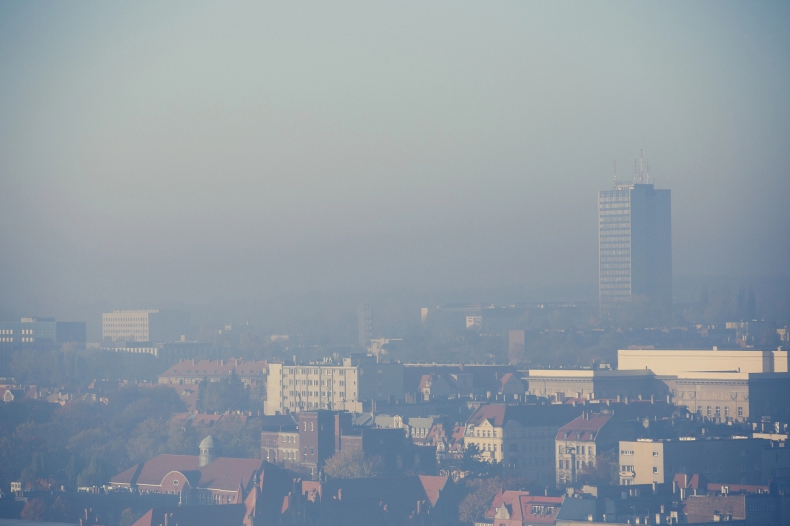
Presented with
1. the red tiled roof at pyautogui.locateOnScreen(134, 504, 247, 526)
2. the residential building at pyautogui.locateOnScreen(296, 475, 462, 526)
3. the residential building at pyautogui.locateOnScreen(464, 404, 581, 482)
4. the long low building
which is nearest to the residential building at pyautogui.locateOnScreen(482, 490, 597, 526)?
the residential building at pyautogui.locateOnScreen(296, 475, 462, 526)

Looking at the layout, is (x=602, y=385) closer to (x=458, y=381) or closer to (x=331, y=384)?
(x=458, y=381)

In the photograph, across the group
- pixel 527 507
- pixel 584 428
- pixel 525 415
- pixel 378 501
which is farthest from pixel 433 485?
pixel 525 415

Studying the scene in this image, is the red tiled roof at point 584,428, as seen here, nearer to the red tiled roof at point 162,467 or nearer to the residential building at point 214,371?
the red tiled roof at point 162,467

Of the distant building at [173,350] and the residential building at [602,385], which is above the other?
the residential building at [602,385]

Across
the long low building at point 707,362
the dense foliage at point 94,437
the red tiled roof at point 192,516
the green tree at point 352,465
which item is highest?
the long low building at point 707,362

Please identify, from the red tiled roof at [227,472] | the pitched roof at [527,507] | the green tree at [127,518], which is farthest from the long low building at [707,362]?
the green tree at [127,518]

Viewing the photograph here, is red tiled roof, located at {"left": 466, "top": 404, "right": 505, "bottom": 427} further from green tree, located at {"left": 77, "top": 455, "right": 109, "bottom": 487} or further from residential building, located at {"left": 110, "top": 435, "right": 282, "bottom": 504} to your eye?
green tree, located at {"left": 77, "top": 455, "right": 109, "bottom": 487}
